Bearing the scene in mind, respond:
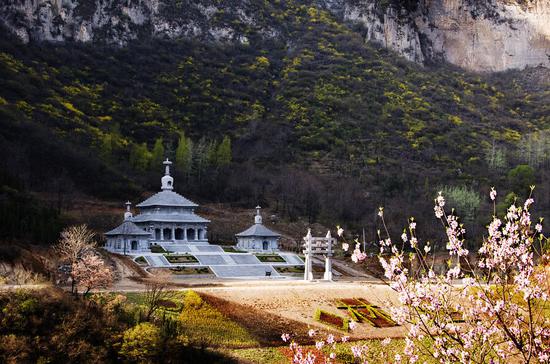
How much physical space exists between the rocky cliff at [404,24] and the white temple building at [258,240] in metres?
67.0

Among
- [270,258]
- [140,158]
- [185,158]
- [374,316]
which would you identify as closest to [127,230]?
[270,258]

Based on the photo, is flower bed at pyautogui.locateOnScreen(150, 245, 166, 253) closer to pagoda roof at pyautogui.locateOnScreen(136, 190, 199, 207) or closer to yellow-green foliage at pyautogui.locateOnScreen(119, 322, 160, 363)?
pagoda roof at pyautogui.locateOnScreen(136, 190, 199, 207)

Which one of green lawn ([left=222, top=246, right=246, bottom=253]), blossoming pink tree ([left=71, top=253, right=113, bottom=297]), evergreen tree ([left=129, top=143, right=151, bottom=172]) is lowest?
blossoming pink tree ([left=71, top=253, right=113, bottom=297])

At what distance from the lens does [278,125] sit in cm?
10306

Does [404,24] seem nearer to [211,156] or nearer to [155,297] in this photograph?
[211,156]

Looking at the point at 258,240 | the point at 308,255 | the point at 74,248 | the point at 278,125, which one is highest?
the point at 278,125

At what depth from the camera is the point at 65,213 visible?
200ft

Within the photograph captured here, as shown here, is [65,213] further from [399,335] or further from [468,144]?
[468,144]

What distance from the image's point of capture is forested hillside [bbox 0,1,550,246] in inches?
2982

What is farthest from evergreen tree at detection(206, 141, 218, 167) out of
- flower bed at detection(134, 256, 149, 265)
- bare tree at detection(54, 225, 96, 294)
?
bare tree at detection(54, 225, 96, 294)

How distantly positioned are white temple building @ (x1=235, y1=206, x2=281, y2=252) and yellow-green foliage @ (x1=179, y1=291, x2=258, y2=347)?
26989mm

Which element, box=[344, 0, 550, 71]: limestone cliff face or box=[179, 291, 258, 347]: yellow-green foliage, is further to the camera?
box=[344, 0, 550, 71]: limestone cliff face

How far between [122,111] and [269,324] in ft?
240

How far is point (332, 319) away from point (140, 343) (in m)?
11.0
